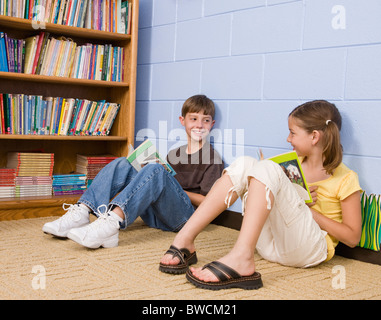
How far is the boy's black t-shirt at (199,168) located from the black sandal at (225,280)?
2.66 ft

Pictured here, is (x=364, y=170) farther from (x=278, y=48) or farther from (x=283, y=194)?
(x=278, y=48)

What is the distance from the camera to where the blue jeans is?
1815 millimetres

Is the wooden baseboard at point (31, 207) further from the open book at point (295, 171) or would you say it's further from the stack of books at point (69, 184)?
the open book at point (295, 171)

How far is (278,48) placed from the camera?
2.06 m

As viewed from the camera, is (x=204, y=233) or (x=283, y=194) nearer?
(x=283, y=194)

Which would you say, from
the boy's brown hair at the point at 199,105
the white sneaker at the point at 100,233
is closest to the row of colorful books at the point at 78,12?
the boy's brown hair at the point at 199,105

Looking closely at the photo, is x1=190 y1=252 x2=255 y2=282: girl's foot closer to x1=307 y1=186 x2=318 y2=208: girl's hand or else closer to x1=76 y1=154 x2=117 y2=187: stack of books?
x1=307 y1=186 x2=318 y2=208: girl's hand

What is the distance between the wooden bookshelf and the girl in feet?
3.55

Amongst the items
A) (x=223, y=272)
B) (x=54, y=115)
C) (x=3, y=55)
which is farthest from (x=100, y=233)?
(x=3, y=55)

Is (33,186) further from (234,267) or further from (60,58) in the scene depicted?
(234,267)

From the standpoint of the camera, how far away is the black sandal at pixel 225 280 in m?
1.36

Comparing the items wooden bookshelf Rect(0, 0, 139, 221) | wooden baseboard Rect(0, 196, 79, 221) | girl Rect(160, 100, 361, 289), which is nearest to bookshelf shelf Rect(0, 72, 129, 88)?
wooden bookshelf Rect(0, 0, 139, 221)
